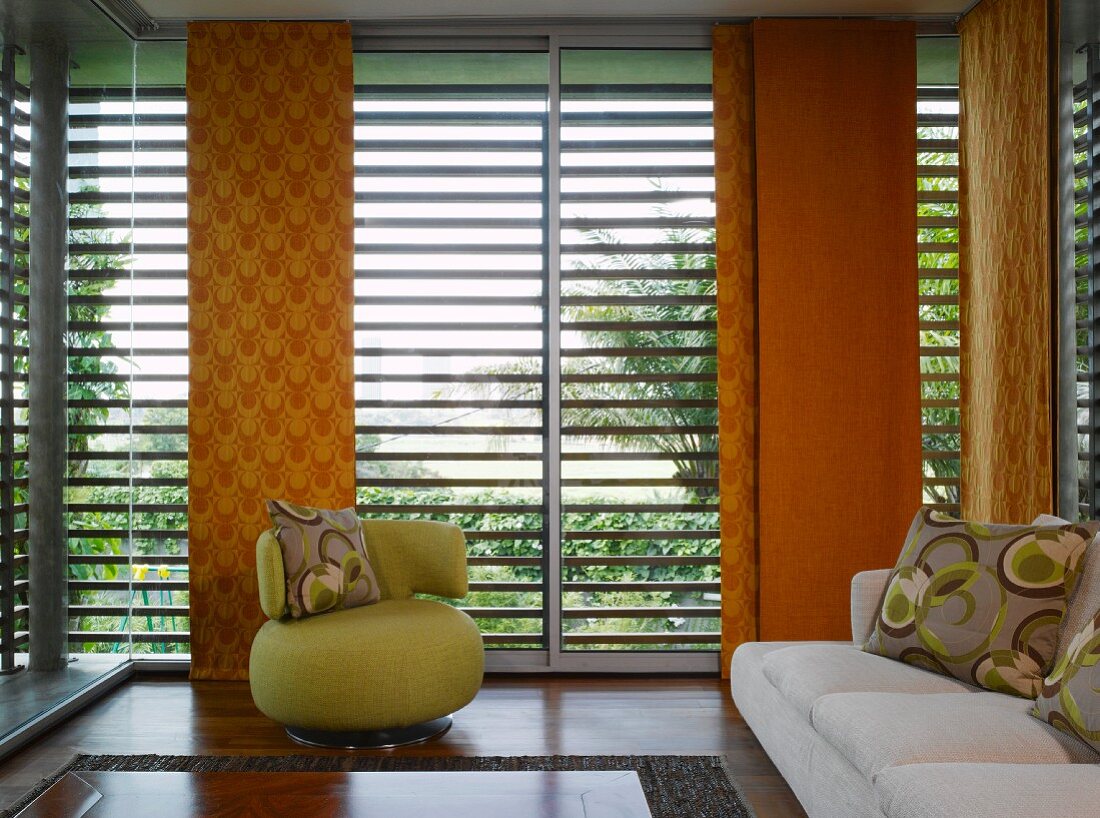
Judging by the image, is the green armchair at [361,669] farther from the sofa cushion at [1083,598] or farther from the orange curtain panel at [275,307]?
the sofa cushion at [1083,598]

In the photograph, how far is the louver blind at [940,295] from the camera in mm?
3977

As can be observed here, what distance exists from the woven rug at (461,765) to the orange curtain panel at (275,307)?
1.00 meters

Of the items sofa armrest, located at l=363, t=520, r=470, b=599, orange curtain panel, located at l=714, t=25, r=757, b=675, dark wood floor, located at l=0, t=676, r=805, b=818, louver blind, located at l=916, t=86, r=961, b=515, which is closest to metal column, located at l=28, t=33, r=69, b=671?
dark wood floor, located at l=0, t=676, r=805, b=818

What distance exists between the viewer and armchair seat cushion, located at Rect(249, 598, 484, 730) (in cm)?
288

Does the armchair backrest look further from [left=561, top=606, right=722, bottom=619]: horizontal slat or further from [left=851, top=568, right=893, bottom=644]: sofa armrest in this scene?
[left=851, top=568, right=893, bottom=644]: sofa armrest

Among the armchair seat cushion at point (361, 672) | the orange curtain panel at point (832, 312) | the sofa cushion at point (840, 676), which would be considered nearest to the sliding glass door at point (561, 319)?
the orange curtain panel at point (832, 312)

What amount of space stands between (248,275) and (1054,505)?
3.49 m

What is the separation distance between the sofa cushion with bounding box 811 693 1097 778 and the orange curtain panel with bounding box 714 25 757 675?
5.49 feet

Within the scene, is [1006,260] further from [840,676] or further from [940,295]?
[840,676]

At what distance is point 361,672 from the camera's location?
288cm

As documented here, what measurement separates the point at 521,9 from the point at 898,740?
129 inches

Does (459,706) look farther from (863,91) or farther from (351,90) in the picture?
(863,91)

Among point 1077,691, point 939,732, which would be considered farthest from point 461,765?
point 1077,691

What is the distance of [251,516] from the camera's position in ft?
12.8
